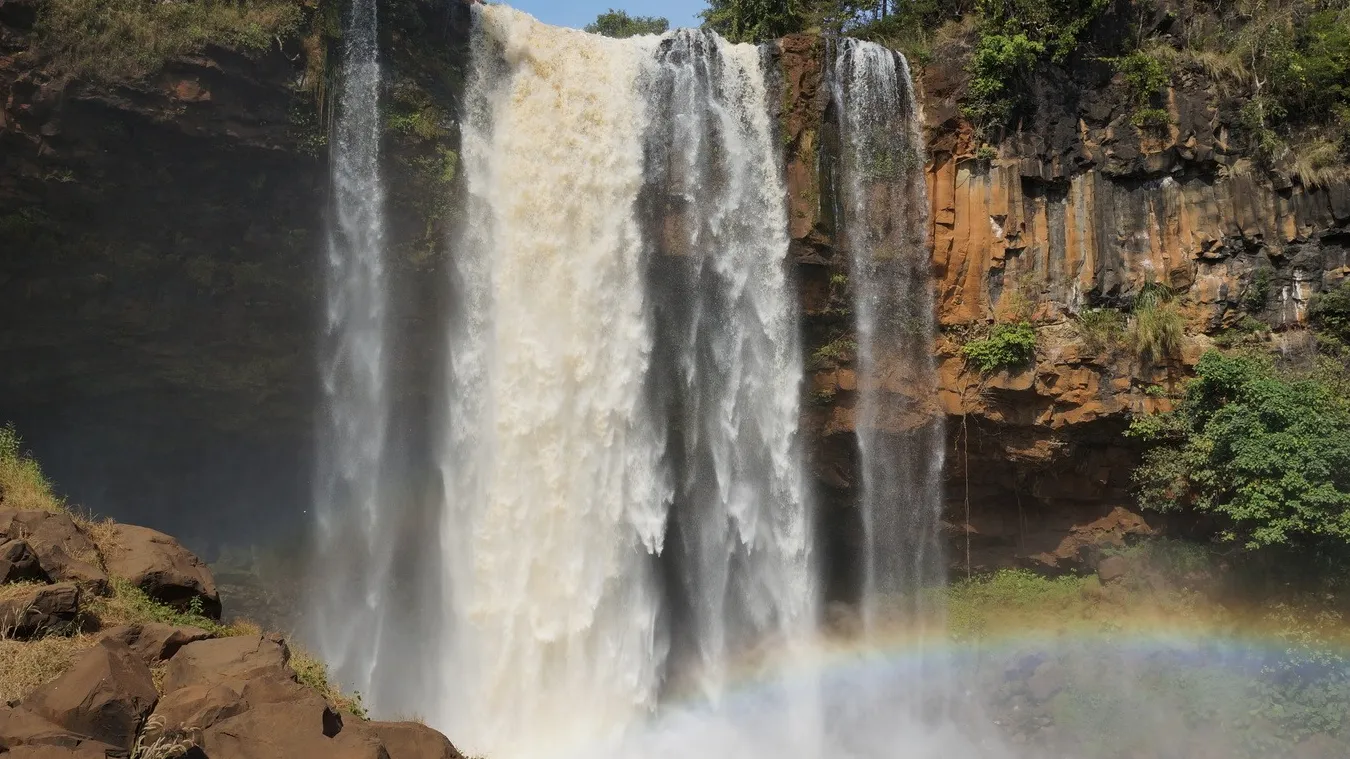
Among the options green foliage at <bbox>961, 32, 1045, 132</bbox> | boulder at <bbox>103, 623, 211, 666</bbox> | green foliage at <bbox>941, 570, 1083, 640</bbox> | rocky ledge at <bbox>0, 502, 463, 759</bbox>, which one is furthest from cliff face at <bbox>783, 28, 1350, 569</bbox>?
boulder at <bbox>103, 623, 211, 666</bbox>

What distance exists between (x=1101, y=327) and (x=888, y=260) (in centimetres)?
463

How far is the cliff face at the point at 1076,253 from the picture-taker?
20.0 meters

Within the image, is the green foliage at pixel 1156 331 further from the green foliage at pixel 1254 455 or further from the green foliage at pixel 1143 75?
the green foliage at pixel 1143 75

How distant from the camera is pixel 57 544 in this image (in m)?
10.6

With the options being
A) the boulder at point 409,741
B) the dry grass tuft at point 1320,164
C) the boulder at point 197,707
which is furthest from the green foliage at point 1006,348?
the boulder at point 197,707

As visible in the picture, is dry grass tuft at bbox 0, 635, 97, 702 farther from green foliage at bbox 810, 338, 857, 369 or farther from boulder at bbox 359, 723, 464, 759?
green foliage at bbox 810, 338, 857, 369

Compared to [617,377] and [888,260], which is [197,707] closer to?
[617,377]

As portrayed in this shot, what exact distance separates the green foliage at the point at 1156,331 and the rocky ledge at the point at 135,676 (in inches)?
634

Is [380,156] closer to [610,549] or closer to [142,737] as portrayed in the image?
[610,549]

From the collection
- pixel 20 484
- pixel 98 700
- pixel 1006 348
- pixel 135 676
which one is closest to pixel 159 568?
pixel 20 484

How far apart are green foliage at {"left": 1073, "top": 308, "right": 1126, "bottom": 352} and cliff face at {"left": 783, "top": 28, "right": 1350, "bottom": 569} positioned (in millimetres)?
145

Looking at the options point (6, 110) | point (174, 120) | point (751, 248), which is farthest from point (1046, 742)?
point (6, 110)

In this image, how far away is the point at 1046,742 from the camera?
19.1 m

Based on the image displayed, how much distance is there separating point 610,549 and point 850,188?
924cm
